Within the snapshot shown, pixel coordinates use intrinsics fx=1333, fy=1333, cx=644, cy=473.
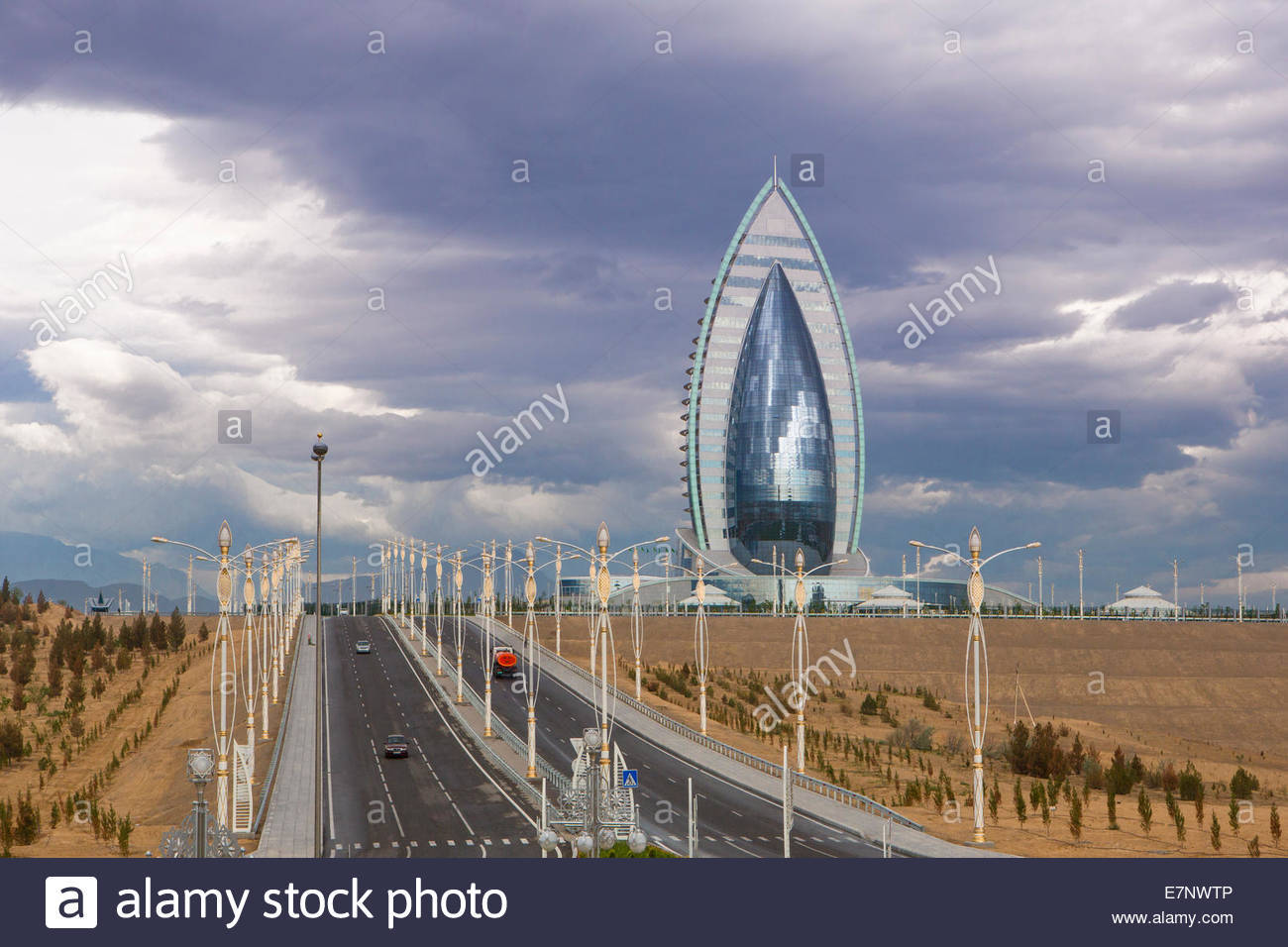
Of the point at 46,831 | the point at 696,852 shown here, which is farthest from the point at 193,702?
the point at 696,852

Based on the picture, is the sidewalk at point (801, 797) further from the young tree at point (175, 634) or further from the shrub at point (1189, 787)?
the young tree at point (175, 634)

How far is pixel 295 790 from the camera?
5834 cm

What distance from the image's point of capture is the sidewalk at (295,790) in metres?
46.7

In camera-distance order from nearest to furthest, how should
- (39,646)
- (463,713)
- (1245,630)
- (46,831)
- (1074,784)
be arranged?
(46,831), (1074,784), (463,713), (39,646), (1245,630)

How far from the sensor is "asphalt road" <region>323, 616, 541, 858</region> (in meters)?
47.3

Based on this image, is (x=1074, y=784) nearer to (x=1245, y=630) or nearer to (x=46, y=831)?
(x=46, y=831)

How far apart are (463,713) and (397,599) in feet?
300

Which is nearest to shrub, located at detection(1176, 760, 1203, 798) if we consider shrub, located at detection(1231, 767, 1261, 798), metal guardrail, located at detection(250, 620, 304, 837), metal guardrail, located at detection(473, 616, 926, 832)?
shrub, located at detection(1231, 767, 1261, 798)

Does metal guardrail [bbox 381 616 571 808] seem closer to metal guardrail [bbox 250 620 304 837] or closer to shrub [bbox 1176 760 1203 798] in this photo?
metal guardrail [bbox 250 620 304 837]

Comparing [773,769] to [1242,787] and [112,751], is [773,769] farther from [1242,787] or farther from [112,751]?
[112,751]

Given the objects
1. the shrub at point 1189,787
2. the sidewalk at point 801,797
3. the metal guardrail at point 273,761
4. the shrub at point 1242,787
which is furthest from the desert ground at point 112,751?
the shrub at point 1242,787

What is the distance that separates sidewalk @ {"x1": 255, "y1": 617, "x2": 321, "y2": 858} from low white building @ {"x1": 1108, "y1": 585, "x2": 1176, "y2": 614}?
89.7 m

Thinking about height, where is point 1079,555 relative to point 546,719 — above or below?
above
